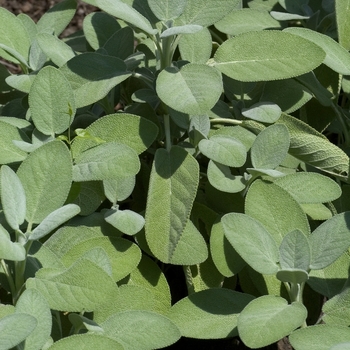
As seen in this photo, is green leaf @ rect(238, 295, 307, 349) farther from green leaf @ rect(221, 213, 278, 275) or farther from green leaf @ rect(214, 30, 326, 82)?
green leaf @ rect(214, 30, 326, 82)

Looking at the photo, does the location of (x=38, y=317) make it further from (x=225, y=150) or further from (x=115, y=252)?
(x=225, y=150)

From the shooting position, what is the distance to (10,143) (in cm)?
109

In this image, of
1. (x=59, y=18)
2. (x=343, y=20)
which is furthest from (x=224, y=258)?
Answer: (x=59, y=18)

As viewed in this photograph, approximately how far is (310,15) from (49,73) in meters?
0.66

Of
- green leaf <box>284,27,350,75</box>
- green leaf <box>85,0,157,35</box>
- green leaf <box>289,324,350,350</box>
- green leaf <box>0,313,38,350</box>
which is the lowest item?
green leaf <box>289,324,350,350</box>

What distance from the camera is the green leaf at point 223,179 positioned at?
1103 millimetres

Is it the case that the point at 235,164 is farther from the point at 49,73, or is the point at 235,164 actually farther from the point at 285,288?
the point at 49,73

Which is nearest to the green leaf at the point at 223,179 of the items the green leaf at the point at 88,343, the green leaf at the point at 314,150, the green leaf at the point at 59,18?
the green leaf at the point at 314,150

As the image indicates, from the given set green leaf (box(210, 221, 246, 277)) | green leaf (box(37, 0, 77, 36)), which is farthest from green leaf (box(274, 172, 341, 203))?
green leaf (box(37, 0, 77, 36))

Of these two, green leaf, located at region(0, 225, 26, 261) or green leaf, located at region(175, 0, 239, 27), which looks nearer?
green leaf, located at region(0, 225, 26, 261)

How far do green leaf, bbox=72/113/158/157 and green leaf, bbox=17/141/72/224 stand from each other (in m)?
0.10

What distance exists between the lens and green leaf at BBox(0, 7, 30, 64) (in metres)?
1.27

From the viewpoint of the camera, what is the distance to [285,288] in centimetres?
108

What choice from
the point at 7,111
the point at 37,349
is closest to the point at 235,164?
the point at 37,349
